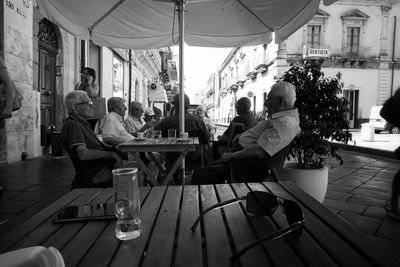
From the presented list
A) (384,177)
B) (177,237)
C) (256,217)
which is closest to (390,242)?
(256,217)

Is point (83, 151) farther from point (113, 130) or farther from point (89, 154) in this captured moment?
point (113, 130)

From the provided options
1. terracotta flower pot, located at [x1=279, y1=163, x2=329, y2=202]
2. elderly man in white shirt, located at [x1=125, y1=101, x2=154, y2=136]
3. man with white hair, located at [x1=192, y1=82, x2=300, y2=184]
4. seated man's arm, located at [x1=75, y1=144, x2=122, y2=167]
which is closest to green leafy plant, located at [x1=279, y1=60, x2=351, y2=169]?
terracotta flower pot, located at [x1=279, y1=163, x2=329, y2=202]

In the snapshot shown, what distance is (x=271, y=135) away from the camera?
2336 mm

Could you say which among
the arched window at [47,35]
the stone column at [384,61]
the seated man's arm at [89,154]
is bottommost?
the seated man's arm at [89,154]

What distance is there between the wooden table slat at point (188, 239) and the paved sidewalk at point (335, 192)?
0.98m

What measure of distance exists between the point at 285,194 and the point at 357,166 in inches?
190

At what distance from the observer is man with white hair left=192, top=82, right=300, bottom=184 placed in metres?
2.32

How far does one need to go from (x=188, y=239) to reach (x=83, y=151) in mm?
1685

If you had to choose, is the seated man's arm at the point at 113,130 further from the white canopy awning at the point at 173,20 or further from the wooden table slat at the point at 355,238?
the wooden table slat at the point at 355,238

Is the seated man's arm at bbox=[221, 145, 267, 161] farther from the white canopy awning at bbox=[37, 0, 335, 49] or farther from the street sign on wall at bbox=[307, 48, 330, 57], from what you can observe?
the street sign on wall at bbox=[307, 48, 330, 57]

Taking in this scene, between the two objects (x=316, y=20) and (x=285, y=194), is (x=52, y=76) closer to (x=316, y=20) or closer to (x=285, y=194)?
(x=285, y=194)

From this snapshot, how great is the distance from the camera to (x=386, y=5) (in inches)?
879

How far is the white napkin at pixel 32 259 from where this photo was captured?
522 mm

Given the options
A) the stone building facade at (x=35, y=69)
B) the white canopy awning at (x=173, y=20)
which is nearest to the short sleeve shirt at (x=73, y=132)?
the white canopy awning at (x=173, y=20)
